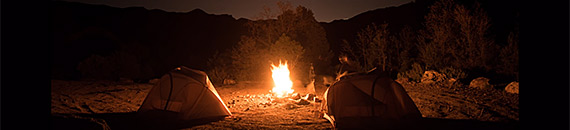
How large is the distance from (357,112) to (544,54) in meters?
3.28

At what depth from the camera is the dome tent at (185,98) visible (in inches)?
269

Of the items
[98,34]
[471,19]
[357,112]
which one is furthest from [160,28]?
[357,112]

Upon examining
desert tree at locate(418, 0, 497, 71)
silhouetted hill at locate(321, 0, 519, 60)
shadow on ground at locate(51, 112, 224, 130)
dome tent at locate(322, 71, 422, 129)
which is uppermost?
silhouetted hill at locate(321, 0, 519, 60)

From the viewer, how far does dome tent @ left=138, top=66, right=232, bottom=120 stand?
6.82m

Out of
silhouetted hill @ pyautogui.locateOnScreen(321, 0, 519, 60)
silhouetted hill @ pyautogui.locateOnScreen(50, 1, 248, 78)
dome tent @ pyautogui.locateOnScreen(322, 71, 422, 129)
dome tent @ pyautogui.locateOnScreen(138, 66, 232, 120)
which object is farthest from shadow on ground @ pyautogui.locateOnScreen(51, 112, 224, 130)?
silhouetted hill @ pyautogui.locateOnScreen(50, 1, 248, 78)

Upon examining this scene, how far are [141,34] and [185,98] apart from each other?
42347mm

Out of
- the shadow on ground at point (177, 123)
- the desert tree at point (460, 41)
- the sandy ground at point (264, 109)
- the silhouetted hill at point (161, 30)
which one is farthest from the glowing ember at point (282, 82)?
the silhouetted hill at point (161, 30)

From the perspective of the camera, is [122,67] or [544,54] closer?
[544,54]

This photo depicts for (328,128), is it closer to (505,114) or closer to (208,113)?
(208,113)

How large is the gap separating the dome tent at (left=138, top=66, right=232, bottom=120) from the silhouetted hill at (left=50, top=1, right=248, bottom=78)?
28075 mm

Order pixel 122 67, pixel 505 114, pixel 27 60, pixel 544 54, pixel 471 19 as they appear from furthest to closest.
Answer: pixel 122 67, pixel 471 19, pixel 505 114, pixel 544 54, pixel 27 60

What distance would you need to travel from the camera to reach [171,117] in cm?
666

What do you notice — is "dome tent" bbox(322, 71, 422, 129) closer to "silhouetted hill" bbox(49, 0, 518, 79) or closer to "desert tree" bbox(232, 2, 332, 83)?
"desert tree" bbox(232, 2, 332, 83)

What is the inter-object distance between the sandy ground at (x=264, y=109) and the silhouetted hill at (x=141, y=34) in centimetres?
2458
